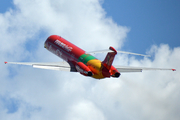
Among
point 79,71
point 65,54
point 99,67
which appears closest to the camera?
point 99,67

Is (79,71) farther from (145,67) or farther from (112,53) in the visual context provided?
(145,67)

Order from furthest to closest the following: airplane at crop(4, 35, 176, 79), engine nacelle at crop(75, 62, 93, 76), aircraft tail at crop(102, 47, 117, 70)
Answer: engine nacelle at crop(75, 62, 93, 76) → airplane at crop(4, 35, 176, 79) → aircraft tail at crop(102, 47, 117, 70)

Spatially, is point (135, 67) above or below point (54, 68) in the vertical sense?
above

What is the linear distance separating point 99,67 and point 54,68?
9351mm

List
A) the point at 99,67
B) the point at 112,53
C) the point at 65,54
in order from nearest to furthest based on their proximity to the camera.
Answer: the point at 112,53
the point at 99,67
the point at 65,54

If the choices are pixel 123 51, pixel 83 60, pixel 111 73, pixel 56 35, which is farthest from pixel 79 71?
pixel 56 35

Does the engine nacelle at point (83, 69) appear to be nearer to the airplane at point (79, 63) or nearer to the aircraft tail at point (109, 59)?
the airplane at point (79, 63)

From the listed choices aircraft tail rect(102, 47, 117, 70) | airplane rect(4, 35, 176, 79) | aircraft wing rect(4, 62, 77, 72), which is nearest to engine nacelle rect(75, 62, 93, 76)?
airplane rect(4, 35, 176, 79)

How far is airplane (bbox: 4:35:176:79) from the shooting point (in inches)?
1825

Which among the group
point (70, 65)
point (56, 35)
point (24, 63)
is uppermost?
point (56, 35)

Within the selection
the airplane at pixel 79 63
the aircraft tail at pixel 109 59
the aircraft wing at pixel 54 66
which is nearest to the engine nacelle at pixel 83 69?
the airplane at pixel 79 63

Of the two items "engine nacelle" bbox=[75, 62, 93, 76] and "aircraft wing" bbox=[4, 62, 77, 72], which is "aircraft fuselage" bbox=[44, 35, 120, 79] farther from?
"aircraft wing" bbox=[4, 62, 77, 72]

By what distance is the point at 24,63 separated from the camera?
172 ft

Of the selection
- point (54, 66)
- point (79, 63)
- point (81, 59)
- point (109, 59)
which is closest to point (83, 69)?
point (79, 63)
